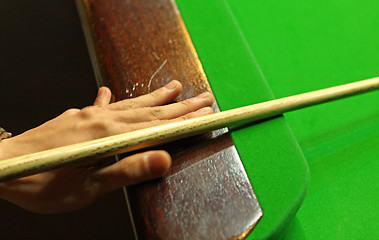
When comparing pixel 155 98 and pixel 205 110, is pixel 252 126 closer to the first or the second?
pixel 205 110

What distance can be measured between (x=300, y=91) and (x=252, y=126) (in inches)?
18.4

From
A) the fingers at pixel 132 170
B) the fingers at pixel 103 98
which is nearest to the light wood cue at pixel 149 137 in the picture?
the fingers at pixel 132 170

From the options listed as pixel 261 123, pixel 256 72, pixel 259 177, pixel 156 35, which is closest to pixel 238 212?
pixel 259 177

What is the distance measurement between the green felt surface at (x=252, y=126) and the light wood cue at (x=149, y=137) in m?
0.07

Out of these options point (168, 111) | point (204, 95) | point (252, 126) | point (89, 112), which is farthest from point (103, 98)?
point (252, 126)

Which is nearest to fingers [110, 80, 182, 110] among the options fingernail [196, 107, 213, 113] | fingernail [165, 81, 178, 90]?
fingernail [165, 81, 178, 90]

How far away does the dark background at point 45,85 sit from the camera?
146cm

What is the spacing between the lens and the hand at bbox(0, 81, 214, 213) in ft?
2.53

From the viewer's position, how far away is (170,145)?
2.94ft

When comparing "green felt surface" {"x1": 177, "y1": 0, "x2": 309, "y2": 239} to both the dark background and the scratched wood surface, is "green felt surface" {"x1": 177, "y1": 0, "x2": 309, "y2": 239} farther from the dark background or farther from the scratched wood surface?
the dark background

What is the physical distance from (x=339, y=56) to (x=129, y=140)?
121 centimetres

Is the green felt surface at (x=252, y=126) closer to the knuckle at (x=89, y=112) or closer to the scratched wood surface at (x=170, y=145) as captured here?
the scratched wood surface at (x=170, y=145)

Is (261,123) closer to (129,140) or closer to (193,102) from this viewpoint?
(193,102)

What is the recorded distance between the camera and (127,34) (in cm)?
116
